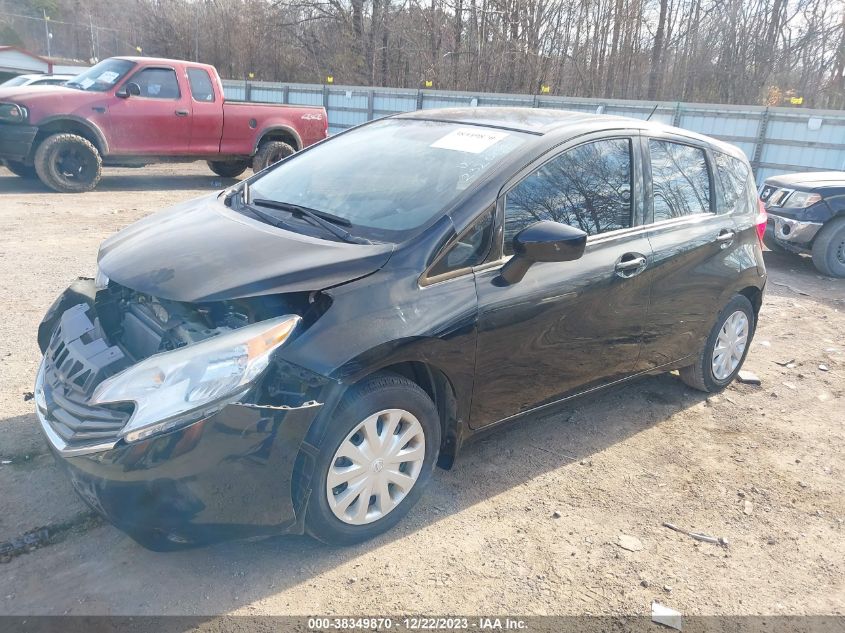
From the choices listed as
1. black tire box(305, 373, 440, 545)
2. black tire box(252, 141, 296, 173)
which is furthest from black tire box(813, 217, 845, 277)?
black tire box(252, 141, 296, 173)

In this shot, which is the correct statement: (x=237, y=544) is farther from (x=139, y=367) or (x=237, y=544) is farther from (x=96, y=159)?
(x=96, y=159)

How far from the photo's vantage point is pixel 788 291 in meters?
7.84

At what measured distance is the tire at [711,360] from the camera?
448 cm

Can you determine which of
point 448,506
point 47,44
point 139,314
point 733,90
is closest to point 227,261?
point 139,314

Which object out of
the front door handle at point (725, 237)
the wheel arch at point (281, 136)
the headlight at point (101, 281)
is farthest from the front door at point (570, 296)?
the wheel arch at point (281, 136)

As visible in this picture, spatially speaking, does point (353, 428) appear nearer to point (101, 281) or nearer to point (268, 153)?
point (101, 281)

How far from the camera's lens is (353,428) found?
102 inches

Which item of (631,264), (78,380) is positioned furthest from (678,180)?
(78,380)

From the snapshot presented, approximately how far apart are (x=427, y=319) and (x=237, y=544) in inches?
47.6

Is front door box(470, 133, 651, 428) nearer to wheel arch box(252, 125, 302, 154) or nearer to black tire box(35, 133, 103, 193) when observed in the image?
black tire box(35, 133, 103, 193)

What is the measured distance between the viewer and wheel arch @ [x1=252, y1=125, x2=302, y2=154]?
12.1 m

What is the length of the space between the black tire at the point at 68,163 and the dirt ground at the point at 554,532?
6129mm

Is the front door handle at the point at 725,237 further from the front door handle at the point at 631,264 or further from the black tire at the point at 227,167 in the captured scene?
the black tire at the point at 227,167

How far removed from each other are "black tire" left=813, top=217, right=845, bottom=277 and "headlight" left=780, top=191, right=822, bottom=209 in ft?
1.16
